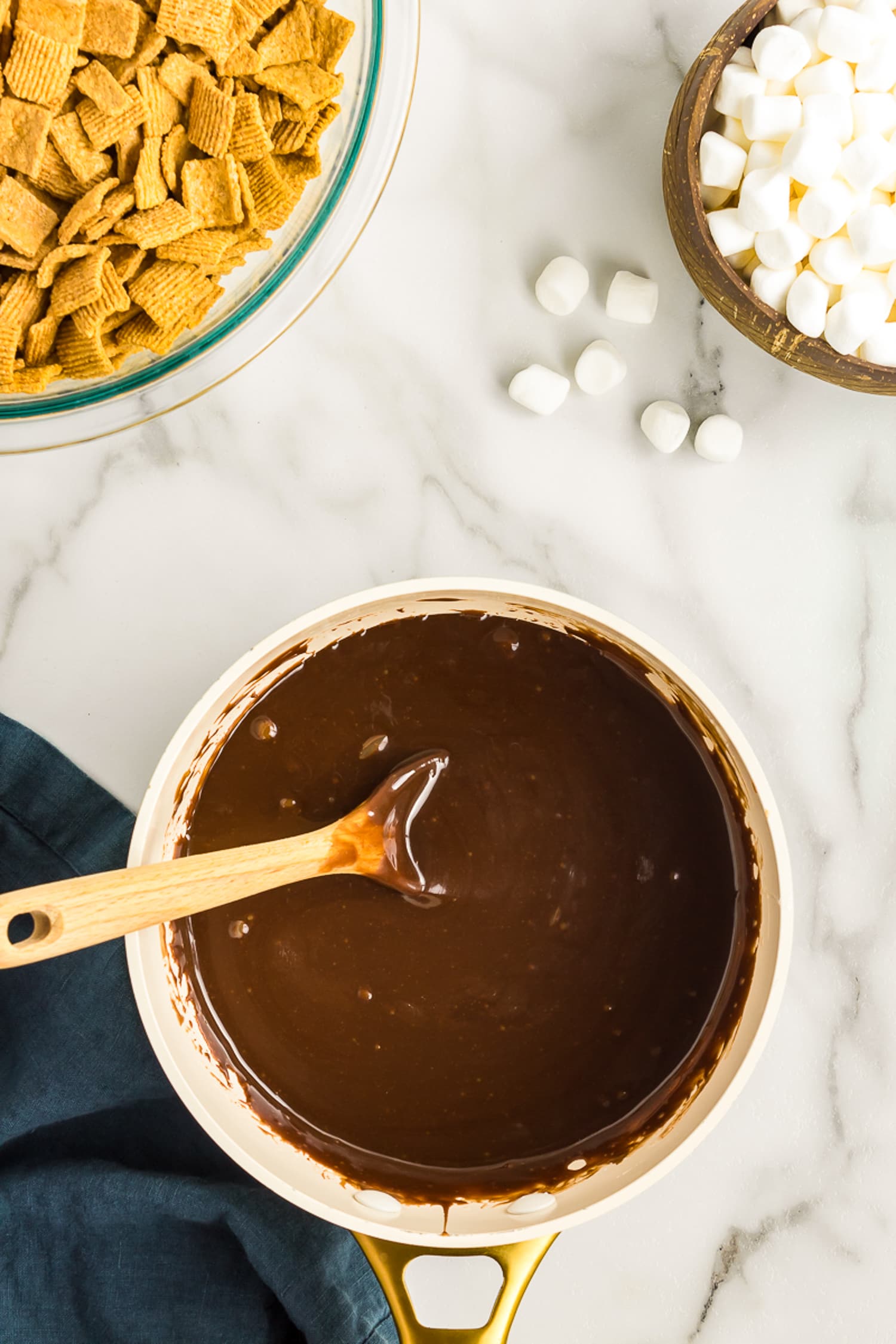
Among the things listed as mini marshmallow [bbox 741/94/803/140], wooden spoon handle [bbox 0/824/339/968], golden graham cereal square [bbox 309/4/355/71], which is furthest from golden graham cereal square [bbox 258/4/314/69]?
wooden spoon handle [bbox 0/824/339/968]

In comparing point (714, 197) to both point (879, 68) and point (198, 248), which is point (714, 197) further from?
point (198, 248)

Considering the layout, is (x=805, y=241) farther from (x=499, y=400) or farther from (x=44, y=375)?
(x=44, y=375)

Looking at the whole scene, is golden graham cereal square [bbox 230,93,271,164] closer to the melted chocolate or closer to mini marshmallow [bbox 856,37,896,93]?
the melted chocolate

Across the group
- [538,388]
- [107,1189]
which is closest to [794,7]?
[538,388]

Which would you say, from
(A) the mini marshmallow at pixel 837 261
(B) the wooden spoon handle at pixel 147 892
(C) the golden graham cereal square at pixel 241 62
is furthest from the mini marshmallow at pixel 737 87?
(B) the wooden spoon handle at pixel 147 892

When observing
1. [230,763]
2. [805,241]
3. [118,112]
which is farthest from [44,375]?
[805,241]

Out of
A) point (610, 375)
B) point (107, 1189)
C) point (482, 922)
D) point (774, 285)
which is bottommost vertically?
point (107, 1189)
